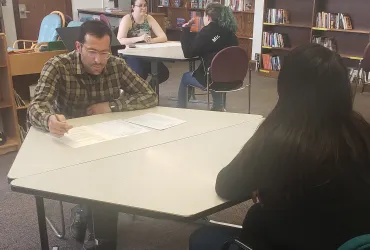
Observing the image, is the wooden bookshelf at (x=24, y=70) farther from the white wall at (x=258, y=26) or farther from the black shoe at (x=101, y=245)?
the white wall at (x=258, y=26)

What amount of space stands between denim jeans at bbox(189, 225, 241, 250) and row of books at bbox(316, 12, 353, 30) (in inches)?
206

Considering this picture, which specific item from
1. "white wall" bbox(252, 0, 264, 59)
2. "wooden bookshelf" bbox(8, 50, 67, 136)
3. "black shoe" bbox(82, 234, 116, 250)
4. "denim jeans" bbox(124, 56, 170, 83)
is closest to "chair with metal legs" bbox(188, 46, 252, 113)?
"denim jeans" bbox(124, 56, 170, 83)

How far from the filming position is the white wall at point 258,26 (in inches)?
265

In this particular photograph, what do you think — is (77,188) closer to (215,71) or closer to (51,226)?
(51,226)

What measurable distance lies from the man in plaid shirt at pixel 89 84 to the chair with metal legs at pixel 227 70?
4.56 feet

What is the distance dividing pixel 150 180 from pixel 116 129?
56 centimetres

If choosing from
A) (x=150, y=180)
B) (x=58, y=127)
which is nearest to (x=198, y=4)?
(x=58, y=127)

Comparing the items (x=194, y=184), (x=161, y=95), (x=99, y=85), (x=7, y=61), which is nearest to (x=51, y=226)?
(x=99, y=85)

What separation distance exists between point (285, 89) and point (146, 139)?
0.81 meters

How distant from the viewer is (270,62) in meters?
6.71

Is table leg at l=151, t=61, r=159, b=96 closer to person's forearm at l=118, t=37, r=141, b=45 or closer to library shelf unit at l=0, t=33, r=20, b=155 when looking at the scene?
person's forearm at l=118, t=37, r=141, b=45

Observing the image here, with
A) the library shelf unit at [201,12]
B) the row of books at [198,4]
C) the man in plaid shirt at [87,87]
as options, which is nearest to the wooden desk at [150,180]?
the man in plaid shirt at [87,87]

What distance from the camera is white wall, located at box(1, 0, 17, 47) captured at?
679 cm

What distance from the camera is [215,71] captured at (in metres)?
3.64
